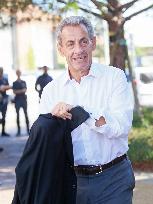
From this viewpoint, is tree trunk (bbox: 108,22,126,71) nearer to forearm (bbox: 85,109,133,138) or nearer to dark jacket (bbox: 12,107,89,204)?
forearm (bbox: 85,109,133,138)

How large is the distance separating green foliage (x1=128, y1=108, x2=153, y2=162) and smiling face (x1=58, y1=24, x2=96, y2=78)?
6.30 m

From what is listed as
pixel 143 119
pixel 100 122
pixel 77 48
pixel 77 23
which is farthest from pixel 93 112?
pixel 143 119

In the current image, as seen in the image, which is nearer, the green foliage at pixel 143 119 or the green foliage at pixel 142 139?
the green foliage at pixel 142 139

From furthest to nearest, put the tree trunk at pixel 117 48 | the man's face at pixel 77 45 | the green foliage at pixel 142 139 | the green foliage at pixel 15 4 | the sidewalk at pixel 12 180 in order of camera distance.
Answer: the tree trunk at pixel 117 48 → the green foliage at pixel 15 4 → the green foliage at pixel 142 139 → the sidewalk at pixel 12 180 → the man's face at pixel 77 45

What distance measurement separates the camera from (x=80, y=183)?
2895 mm

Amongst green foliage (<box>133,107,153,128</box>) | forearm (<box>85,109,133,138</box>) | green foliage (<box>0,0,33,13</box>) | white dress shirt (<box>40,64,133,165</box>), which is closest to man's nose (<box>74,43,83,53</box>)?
white dress shirt (<box>40,64,133,165</box>)

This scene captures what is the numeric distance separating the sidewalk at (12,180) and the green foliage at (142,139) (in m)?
0.54

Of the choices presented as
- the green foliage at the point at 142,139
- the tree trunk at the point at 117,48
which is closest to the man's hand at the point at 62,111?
the green foliage at the point at 142,139

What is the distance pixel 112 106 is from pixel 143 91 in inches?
814

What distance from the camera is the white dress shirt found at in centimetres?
274

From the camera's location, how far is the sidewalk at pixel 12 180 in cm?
672

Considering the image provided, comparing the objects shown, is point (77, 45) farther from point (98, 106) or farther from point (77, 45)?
point (98, 106)

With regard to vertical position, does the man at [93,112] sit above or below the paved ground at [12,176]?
above

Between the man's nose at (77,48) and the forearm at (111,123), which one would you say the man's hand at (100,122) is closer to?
the forearm at (111,123)
